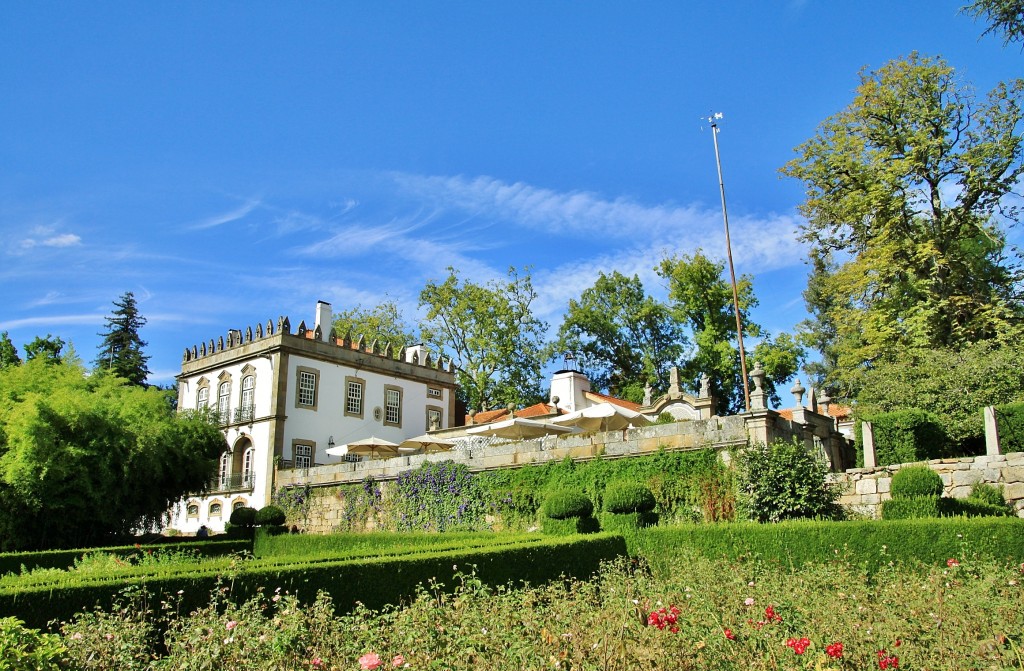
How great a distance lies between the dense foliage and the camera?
42.8 ft

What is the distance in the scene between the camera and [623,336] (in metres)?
38.5

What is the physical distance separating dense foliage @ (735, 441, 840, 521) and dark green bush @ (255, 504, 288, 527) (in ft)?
46.4

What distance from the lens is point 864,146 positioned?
22.8 m

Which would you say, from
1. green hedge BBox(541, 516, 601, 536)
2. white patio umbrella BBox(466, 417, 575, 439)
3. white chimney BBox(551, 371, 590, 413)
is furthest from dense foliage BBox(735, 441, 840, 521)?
white chimney BBox(551, 371, 590, 413)

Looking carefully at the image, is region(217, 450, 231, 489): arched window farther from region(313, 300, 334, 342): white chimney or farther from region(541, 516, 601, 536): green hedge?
region(541, 516, 601, 536): green hedge

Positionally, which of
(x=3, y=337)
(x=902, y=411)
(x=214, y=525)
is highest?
(x=3, y=337)

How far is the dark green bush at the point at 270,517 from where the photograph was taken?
22141 mm

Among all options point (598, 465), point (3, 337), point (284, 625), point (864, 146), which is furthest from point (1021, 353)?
point (3, 337)

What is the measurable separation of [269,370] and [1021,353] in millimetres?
23215

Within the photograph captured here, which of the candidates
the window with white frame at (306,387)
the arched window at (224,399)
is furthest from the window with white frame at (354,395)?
the arched window at (224,399)

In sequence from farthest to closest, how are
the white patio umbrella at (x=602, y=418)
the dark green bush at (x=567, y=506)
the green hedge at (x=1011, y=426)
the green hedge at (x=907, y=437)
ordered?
the white patio umbrella at (x=602, y=418), the green hedge at (x=907, y=437), the green hedge at (x=1011, y=426), the dark green bush at (x=567, y=506)

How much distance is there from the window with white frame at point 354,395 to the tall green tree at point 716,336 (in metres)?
14.7

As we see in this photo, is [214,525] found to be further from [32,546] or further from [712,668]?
[712,668]

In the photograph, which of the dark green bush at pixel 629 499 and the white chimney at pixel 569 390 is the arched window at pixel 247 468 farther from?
the dark green bush at pixel 629 499
